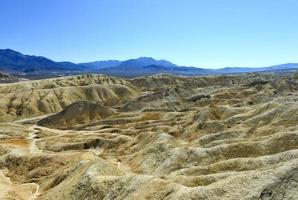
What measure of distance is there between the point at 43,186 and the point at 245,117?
43.7m

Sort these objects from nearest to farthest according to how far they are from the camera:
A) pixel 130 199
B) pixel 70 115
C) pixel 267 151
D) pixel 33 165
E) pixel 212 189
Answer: pixel 212 189
pixel 130 199
pixel 267 151
pixel 33 165
pixel 70 115

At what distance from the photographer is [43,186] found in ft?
226

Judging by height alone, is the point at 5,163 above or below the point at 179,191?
below

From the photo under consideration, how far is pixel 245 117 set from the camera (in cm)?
9156

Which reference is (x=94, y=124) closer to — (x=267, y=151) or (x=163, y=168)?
(x=163, y=168)

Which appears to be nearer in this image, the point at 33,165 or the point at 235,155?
the point at 235,155

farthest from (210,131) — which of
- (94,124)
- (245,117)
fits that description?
(94,124)

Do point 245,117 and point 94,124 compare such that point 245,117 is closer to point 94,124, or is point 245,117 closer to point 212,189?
point 212,189

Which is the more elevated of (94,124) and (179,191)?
(179,191)

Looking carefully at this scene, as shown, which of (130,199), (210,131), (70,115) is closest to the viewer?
(130,199)

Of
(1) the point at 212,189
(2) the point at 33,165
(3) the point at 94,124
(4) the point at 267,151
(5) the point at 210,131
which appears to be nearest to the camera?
(1) the point at 212,189

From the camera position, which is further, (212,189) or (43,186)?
(43,186)

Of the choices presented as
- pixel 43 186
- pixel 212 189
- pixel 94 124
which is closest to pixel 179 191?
pixel 212 189

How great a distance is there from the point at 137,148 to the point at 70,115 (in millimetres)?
82428
